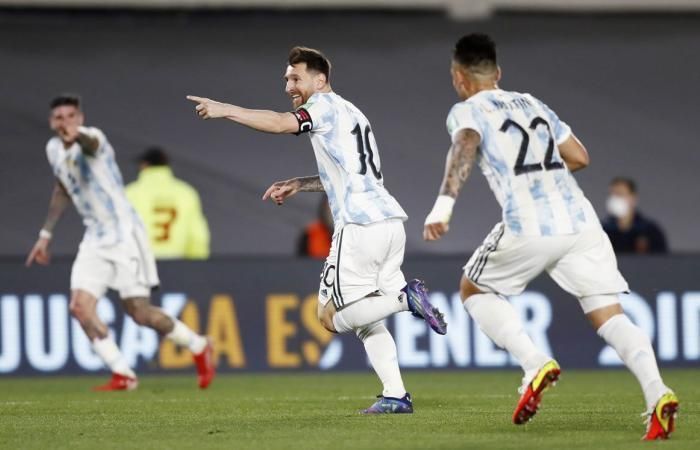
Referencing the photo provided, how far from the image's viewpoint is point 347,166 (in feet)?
30.5

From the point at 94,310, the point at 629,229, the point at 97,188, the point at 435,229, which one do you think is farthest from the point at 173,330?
the point at 629,229

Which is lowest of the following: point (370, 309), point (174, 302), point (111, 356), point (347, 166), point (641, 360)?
point (641, 360)

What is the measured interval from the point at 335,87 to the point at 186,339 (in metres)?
7.28

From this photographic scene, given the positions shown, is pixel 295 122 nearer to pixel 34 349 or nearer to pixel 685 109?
pixel 34 349

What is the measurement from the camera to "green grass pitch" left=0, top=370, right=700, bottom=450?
25.9 ft

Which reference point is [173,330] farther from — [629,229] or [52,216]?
[629,229]

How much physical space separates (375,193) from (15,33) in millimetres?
10675

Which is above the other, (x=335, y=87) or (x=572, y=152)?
(x=335, y=87)

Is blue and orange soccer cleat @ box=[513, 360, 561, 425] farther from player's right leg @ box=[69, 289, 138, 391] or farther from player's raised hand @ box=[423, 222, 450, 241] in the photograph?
→ player's right leg @ box=[69, 289, 138, 391]

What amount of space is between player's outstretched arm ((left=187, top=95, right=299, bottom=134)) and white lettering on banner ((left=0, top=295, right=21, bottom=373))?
266 inches

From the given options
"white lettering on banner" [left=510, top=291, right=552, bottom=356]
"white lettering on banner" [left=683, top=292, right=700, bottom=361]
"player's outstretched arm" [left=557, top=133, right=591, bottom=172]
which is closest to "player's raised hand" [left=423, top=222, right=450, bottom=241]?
"player's outstretched arm" [left=557, top=133, right=591, bottom=172]

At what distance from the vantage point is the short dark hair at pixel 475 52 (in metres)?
8.13

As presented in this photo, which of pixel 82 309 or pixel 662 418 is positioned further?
pixel 82 309

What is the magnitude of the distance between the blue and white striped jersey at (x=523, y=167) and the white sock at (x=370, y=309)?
1325mm
